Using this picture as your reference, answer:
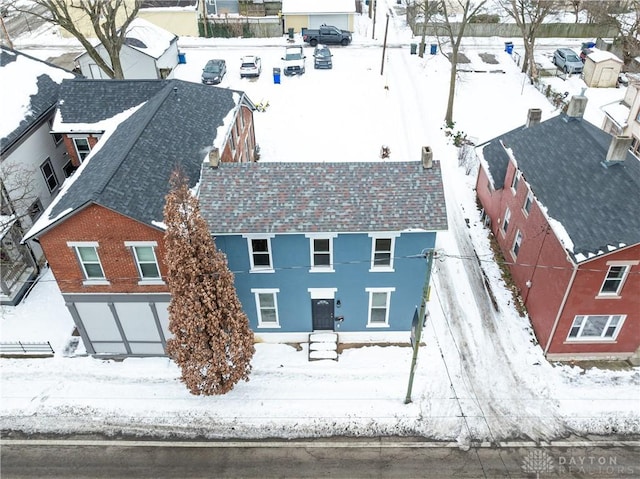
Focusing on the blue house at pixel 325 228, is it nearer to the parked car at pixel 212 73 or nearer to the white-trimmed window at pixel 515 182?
the white-trimmed window at pixel 515 182

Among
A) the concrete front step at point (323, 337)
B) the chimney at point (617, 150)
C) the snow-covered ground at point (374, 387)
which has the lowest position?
the snow-covered ground at point (374, 387)

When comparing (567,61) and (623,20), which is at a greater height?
(623,20)

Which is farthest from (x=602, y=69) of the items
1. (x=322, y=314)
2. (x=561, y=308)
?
(x=322, y=314)

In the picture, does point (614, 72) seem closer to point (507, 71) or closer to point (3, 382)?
point (507, 71)

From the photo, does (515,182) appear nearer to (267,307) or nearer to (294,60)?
(267,307)

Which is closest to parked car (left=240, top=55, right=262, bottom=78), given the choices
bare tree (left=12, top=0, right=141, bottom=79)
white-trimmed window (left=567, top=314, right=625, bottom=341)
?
bare tree (left=12, top=0, right=141, bottom=79)

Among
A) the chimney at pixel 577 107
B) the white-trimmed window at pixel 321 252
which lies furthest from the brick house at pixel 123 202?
the chimney at pixel 577 107
